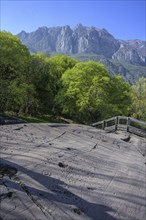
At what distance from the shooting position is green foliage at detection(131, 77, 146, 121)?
59281 millimetres

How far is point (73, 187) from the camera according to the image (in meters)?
4.22

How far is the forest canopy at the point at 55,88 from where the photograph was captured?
1423 inches

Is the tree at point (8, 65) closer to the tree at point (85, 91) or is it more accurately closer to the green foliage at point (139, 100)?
the tree at point (85, 91)

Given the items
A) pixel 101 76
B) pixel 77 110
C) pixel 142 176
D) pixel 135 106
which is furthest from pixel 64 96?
pixel 142 176

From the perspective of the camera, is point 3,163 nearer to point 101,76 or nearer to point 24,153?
point 24,153

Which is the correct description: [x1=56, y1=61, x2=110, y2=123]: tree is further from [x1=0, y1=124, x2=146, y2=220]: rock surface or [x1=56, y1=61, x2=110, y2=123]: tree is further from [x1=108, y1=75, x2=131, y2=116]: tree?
[x1=0, y1=124, x2=146, y2=220]: rock surface

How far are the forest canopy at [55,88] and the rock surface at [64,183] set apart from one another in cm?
2793

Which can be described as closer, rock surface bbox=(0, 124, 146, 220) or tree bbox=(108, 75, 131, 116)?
rock surface bbox=(0, 124, 146, 220)

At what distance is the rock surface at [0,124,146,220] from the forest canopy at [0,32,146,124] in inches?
1100

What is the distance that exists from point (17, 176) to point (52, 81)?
152 ft

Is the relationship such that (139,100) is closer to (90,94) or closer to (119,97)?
→ (119,97)

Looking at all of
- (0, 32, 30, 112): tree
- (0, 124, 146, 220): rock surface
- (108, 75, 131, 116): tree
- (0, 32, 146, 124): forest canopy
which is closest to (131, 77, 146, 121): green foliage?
(108, 75, 131, 116): tree

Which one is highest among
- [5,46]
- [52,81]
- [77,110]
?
[5,46]

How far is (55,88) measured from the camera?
49719 millimetres
